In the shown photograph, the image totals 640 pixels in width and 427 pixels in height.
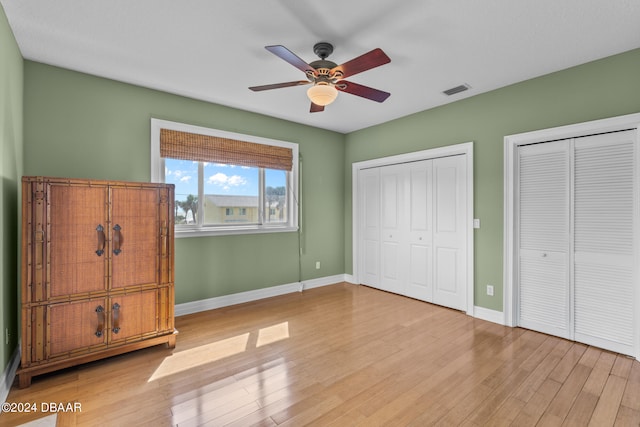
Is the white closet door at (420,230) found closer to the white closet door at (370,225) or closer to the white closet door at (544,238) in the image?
the white closet door at (370,225)

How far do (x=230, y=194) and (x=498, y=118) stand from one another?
3.40 metres

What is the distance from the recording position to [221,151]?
3965 mm

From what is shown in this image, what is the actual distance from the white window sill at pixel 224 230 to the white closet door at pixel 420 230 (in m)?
1.77

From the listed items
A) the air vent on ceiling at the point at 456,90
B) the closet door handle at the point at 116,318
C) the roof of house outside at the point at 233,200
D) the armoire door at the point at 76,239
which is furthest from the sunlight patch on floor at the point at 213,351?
the air vent on ceiling at the point at 456,90

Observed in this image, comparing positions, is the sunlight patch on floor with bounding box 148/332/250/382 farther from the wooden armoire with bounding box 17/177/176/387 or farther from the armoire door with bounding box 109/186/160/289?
the armoire door with bounding box 109/186/160/289

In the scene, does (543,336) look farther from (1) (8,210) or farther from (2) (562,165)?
(1) (8,210)

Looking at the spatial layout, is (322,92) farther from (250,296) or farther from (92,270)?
(250,296)

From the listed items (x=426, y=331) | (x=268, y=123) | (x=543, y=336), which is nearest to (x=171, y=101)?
(x=268, y=123)

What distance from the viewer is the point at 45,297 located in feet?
7.44

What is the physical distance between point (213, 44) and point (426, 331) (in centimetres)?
337

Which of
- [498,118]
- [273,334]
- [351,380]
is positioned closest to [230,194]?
[273,334]

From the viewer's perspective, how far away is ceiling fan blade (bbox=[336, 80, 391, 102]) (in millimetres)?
2527

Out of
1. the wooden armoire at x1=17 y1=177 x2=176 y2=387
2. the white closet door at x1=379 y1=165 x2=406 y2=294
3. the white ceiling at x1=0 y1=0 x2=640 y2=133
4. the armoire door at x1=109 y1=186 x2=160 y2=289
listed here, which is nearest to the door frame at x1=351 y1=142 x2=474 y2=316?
the white closet door at x1=379 y1=165 x2=406 y2=294

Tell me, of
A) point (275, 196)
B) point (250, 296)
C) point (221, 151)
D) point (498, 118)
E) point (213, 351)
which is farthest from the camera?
point (275, 196)
